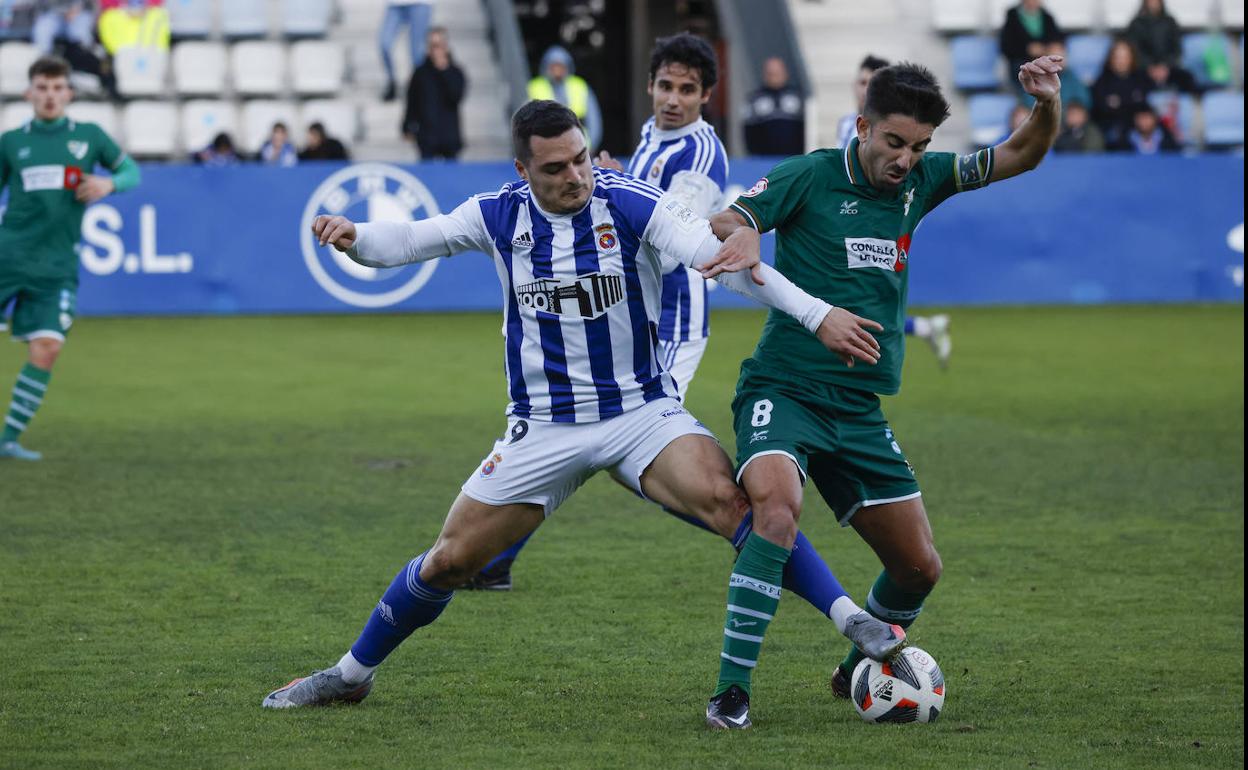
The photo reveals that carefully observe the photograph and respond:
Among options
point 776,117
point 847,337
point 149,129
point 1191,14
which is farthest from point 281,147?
point 847,337

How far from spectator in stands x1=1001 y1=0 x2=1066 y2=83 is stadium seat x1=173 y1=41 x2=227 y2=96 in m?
8.86

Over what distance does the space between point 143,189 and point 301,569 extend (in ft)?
32.6

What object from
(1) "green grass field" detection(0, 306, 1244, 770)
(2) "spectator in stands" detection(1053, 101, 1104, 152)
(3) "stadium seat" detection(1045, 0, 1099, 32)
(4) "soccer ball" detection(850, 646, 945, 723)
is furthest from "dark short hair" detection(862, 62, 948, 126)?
(3) "stadium seat" detection(1045, 0, 1099, 32)

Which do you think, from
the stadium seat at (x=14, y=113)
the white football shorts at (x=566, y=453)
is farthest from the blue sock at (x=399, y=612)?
the stadium seat at (x=14, y=113)

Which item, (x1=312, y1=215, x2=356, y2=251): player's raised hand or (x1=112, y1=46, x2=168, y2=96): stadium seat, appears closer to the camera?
(x1=312, y1=215, x2=356, y2=251): player's raised hand

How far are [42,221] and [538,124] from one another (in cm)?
577

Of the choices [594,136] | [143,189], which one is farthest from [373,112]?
[143,189]

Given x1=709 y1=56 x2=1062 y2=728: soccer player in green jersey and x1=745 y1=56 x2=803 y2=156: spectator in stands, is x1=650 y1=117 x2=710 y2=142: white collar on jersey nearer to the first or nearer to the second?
x1=709 y1=56 x2=1062 y2=728: soccer player in green jersey

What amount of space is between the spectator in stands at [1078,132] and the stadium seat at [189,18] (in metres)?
9.66

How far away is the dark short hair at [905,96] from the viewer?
500 cm

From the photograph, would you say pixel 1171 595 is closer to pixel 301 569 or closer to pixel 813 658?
pixel 813 658

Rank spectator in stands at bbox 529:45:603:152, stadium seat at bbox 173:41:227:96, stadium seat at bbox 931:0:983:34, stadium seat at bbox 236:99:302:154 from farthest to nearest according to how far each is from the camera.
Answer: stadium seat at bbox 931:0:983:34 < stadium seat at bbox 173:41:227:96 < stadium seat at bbox 236:99:302:154 < spectator in stands at bbox 529:45:603:152

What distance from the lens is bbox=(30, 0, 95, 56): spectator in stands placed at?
19.0 meters

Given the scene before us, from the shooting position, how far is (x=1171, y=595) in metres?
6.61
